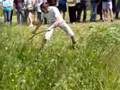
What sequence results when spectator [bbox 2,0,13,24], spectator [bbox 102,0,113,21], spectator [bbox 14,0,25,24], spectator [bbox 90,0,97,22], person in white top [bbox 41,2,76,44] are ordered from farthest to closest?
spectator [bbox 2,0,13,24], spectator [bbox 14,0,25,24], spectator [bbox 90,0,97,22], spectator [bbox 102,0,113,21], person in white top [bbox 41,2,76,44]

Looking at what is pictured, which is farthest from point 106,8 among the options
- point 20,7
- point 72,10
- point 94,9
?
point 20,7

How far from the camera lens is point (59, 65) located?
8.66 m

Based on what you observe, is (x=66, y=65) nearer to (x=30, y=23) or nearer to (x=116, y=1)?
(x=30, y=23)

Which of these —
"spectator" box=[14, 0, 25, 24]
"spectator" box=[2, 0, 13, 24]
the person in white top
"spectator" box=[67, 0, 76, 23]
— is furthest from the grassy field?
"spectator" box=[2, 0, 13, 24]

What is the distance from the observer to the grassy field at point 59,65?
325 inches

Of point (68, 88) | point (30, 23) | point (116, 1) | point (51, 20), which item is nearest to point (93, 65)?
point (68, 88)

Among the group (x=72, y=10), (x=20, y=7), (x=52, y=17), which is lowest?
(x=72, y=10)

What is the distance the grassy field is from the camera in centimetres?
825

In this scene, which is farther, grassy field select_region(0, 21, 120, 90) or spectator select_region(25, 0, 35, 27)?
spectator select_region(25, 0, 35, 27)

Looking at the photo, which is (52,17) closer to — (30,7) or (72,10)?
(30,7)

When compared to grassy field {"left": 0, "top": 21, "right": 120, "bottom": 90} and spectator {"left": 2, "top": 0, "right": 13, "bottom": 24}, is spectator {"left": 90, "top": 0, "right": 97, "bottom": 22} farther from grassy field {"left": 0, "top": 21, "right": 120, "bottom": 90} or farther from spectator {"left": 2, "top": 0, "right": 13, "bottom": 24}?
grassy field {"left": 0, "top": 21, "right": 120, "bottom": 90}

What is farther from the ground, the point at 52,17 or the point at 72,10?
the point at 52,17

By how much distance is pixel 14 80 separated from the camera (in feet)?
27.5

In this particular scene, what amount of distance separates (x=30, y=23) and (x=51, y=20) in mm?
4377
